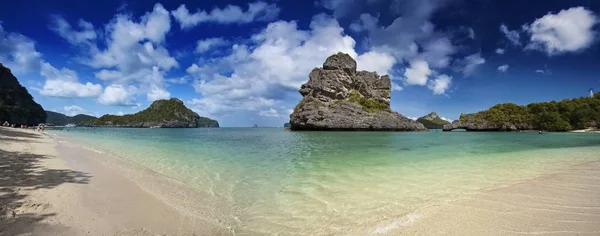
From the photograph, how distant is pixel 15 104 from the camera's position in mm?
103062

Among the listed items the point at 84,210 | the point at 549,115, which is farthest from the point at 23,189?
the point at 549,115

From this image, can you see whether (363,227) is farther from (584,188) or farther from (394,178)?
(584,188)

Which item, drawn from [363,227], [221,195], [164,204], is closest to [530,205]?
[363,227]

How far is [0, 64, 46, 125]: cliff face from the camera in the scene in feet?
305

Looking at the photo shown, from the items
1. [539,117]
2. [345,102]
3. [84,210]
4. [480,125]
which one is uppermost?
[345,102]

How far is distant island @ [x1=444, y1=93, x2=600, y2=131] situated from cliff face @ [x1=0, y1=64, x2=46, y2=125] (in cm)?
17637

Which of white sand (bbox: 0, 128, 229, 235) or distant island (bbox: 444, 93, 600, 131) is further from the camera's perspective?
distant island (bbox: 444, 93, 600, 131)

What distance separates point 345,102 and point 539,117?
7332 cm

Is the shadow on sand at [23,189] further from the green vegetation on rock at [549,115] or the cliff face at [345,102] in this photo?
the green vegetation on rock at [549,115]

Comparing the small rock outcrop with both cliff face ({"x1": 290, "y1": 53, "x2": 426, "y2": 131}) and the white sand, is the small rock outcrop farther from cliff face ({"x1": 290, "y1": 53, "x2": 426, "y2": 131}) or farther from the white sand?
the white sand

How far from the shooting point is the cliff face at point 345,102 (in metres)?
83.4

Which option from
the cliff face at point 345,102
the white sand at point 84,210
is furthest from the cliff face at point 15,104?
the white sand at point 84,210

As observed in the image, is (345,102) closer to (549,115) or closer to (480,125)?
(480,125)

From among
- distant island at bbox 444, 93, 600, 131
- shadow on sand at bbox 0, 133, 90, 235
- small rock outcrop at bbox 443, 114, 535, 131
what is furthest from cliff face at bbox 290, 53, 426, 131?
shadow on sand at bbox 0, 133, 90, 235
